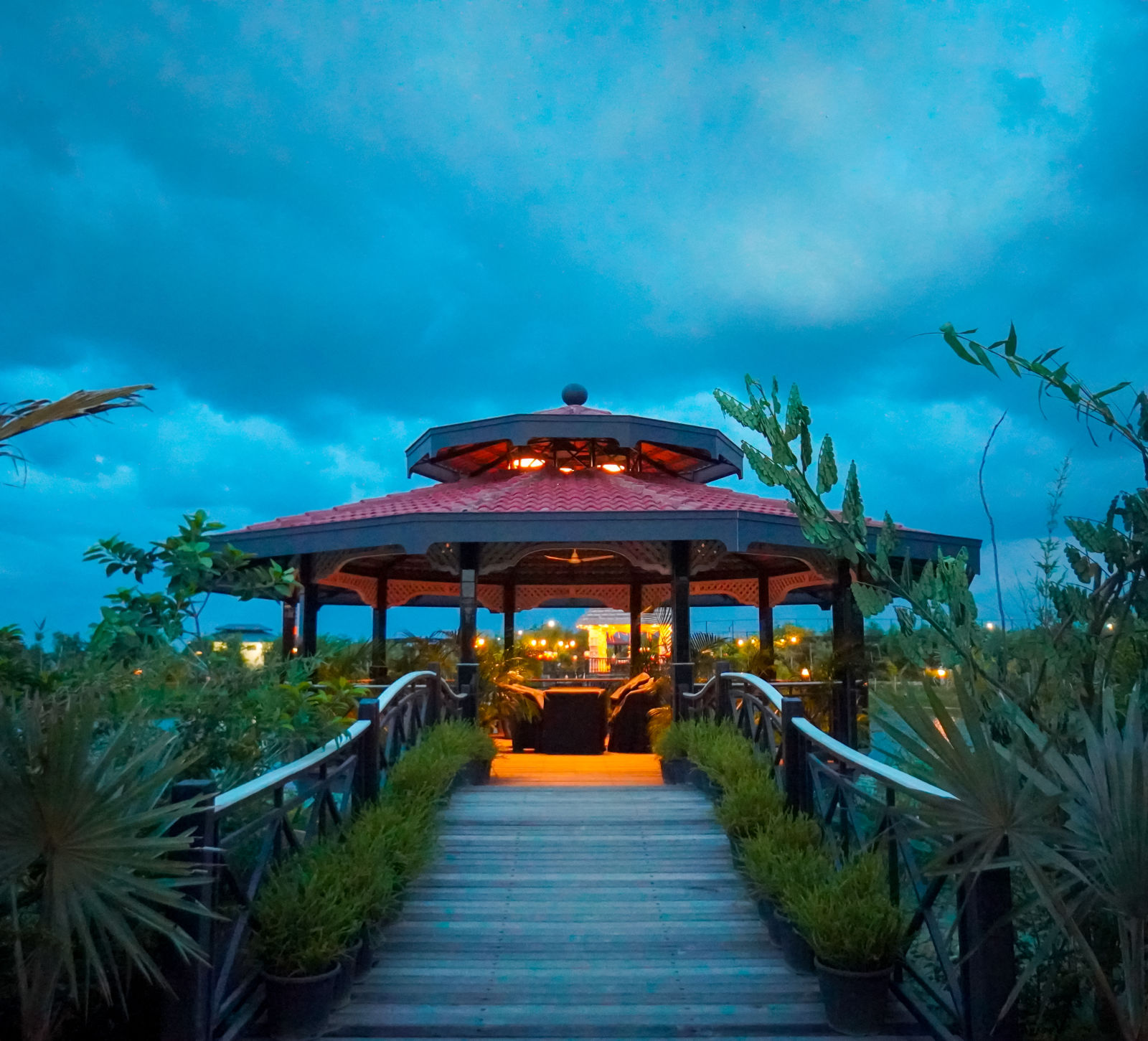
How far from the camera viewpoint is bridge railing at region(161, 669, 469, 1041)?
310 cm

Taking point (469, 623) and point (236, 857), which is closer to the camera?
point (236, 857)

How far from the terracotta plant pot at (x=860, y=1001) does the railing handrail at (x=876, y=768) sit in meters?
0.84

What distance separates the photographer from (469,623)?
9359 mm

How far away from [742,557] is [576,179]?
1690cm

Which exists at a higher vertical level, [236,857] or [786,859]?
[236,857]

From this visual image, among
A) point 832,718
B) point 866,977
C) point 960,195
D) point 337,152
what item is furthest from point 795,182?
point 866,977

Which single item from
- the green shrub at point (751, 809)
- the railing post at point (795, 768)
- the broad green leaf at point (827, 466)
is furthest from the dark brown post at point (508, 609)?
the broad green leaf at point (827, 466)

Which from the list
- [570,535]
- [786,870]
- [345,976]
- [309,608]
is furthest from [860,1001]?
[309,608]

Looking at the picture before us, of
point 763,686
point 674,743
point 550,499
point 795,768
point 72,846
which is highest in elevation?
point 550,499

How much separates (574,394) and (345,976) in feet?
33.0

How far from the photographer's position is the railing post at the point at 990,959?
121 inches

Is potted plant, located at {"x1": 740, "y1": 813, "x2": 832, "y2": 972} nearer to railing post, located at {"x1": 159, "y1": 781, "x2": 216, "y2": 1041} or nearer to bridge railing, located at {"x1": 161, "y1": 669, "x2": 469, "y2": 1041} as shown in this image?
bridge railing, located at {"x1": 161, "y1": 669, "x2": 469, "y2": 1041}

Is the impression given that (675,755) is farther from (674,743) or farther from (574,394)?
(574,394)

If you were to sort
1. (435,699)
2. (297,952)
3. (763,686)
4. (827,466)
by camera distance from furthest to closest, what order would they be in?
(435,699) < (763,686) < (297,952) < (827,466)
